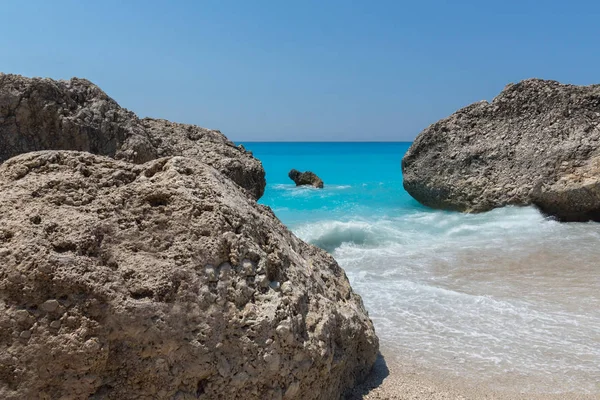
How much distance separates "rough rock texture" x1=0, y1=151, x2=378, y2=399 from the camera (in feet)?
7.39

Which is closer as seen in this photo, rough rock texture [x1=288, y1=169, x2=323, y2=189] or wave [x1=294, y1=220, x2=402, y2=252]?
wave [x1=294, y1=220, x2=402, y2=252]

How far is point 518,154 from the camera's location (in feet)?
40.1

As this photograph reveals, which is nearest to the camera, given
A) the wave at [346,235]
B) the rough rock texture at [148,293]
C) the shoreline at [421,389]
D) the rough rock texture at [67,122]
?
the rough rock texture at [148,293]

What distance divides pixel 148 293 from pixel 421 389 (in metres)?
2.05

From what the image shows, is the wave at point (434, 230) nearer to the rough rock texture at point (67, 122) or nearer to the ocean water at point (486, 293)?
the ocean water at point (486, 293)

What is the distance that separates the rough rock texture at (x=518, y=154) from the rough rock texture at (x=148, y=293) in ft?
32.0

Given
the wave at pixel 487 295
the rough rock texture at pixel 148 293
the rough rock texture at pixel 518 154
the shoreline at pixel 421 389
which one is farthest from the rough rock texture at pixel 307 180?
the rough rock texture at pixel 148 293

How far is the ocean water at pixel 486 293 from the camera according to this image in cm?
406

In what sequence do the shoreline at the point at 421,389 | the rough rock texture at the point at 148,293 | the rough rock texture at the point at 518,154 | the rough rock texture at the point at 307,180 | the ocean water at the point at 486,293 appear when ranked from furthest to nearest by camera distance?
the rough rock texture at the point at 307,180, the rough rock texture at the point at 518,154, the ocean water at the point at 486,293, the shoreline at the point at 421,389, the rough rock texture at the point at 148,293

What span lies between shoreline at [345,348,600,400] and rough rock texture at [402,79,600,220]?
8.25m

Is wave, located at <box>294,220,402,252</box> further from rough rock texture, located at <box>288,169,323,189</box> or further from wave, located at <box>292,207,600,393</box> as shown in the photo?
rough rock texture, located at <box>288,169,323,189</box>

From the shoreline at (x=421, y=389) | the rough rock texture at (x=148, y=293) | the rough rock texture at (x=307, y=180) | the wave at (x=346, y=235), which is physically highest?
the rough rock texture at (x=307, y=180)

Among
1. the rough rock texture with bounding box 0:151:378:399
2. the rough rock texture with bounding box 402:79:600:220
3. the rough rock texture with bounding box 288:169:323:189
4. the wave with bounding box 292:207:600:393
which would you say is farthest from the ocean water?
the rough rock texture with bounding box 288:169:323:189

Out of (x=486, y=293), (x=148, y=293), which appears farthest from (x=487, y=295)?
(x=148, y=293)
